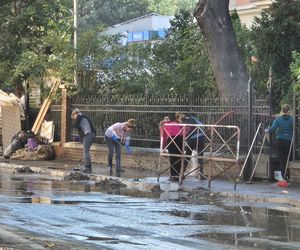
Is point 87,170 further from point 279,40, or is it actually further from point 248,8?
point 248,8

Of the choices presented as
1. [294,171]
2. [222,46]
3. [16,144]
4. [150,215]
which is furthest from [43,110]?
[150,215]

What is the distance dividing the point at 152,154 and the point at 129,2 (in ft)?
227

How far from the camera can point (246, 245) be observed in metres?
9.26

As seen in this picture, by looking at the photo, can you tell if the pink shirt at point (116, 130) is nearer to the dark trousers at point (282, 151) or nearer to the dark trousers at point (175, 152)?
the dark trousers at point (175, 152)

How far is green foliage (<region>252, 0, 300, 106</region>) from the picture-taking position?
20641mm

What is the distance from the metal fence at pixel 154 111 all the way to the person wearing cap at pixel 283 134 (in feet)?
2.43

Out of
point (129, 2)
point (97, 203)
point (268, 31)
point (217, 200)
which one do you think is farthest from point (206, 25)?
point (129, 2)

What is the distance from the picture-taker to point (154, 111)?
71.8 feet

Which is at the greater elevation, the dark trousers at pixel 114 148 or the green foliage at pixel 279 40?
the green foliage at pixel 279 40

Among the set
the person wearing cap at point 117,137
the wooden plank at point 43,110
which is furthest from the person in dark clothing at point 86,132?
the wooden plank at point 43,110

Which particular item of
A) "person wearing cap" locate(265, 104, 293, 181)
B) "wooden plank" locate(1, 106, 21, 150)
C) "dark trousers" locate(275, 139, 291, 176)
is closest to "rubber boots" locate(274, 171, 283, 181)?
"person wearing cap" locate(265, 104, 293, 181)

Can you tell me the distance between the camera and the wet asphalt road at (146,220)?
945 centimetres

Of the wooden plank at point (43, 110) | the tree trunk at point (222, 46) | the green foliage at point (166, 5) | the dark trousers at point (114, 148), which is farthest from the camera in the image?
the green foliage at point (166, 5)

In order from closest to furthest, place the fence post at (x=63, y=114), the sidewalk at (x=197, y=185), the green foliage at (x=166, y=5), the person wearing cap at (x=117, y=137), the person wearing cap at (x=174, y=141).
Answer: the sidewalk at (x=197, y=185) → the person wearing cap at (x=174, y=141) → the person wearing cap at (x=117, y=137) → the fence post at (x=63, y=114) → the green foliage at (x=166, y=5)
